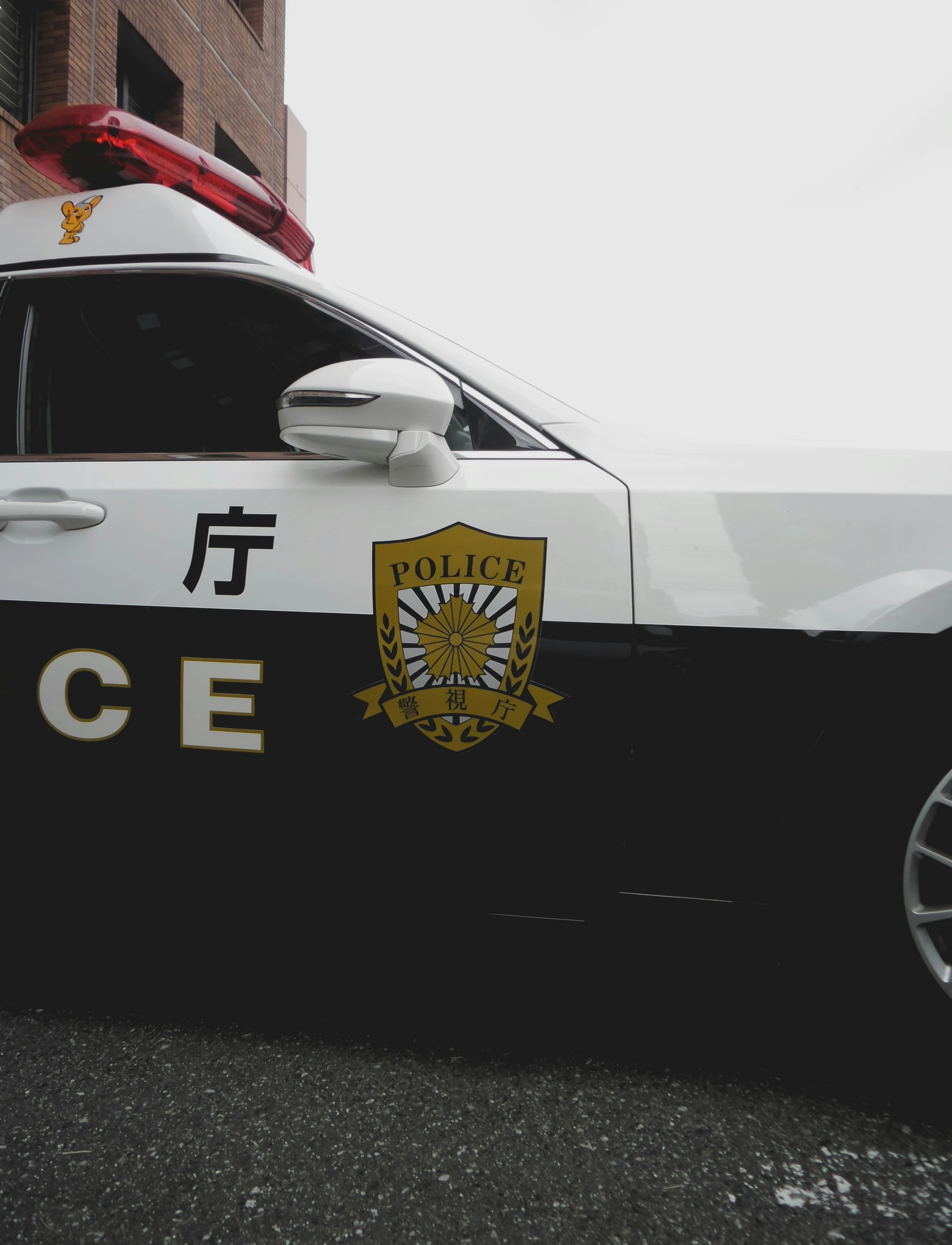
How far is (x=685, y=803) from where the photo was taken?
1.51m

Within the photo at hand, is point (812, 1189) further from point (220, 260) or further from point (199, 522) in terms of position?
point (220, 260)

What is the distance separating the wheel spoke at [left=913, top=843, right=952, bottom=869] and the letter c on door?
145 cm

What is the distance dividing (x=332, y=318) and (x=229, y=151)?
1300cm

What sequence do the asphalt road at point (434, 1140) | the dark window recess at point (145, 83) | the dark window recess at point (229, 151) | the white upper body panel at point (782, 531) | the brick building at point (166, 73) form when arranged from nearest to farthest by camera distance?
the asphalt road at point (434, 1140) → the white upper body panel at point (782, 531) → the brick building at point (166, 73) → the dark window recess at point (145, 83) → the dark window recess at point (229, 151)

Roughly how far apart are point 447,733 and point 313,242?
1.69m

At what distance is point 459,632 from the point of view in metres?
1.55

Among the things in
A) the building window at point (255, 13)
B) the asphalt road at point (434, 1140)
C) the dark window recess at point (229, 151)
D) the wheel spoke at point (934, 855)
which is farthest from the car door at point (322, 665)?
the building window at point (255, 13)

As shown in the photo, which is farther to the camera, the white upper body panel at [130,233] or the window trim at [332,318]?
the white upper body panel at [130,233]

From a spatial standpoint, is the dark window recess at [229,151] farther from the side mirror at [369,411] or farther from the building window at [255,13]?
the side mirror at [369,411]

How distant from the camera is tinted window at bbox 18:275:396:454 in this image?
1827 mm

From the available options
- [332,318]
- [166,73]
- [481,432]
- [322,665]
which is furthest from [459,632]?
[166,73]

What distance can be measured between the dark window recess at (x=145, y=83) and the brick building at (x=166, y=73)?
13mm

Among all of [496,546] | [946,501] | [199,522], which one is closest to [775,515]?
[946,501]

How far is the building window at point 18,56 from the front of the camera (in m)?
8.52
